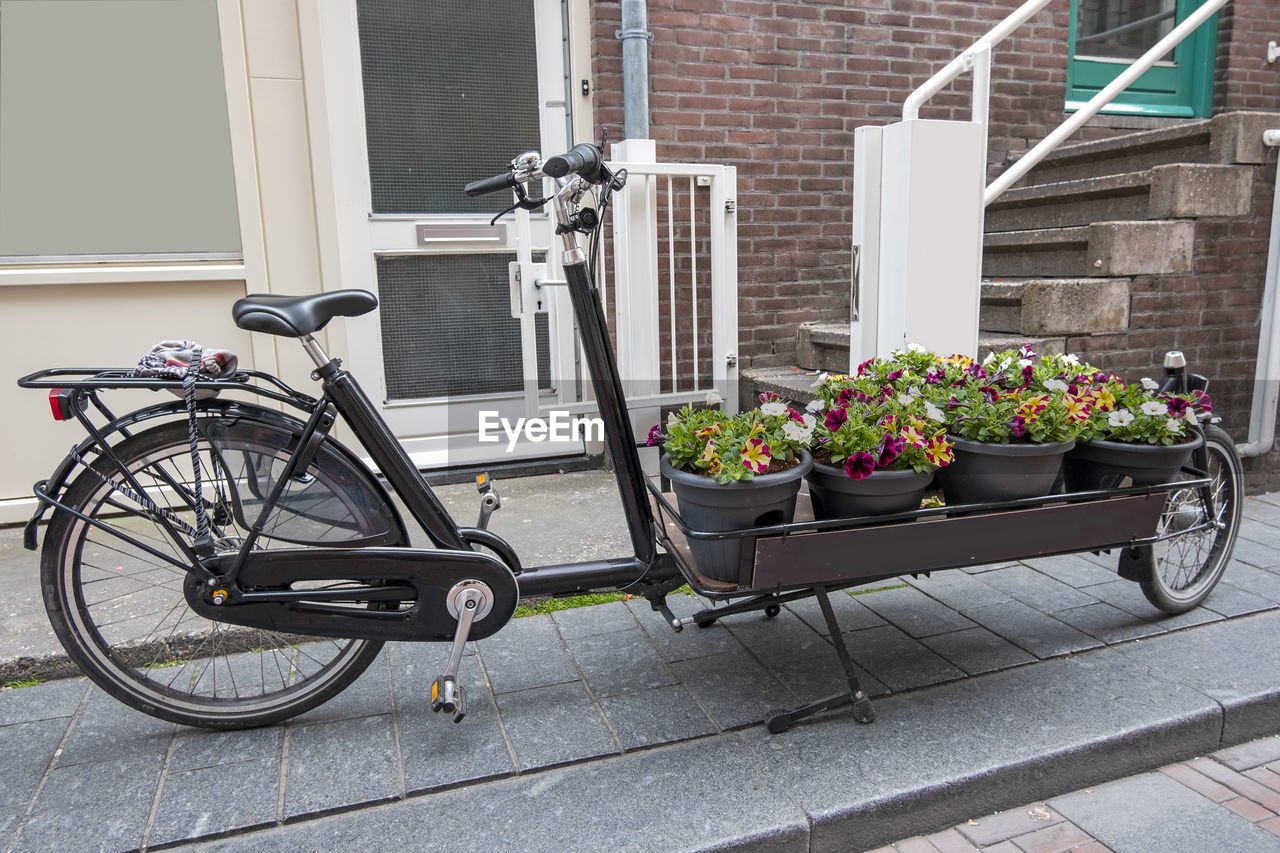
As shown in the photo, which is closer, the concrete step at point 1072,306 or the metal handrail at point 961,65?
the metal handrail at point 961,65

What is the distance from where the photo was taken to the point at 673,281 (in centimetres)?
459

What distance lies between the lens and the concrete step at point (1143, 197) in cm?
413

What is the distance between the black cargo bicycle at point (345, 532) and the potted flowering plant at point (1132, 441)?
85mm

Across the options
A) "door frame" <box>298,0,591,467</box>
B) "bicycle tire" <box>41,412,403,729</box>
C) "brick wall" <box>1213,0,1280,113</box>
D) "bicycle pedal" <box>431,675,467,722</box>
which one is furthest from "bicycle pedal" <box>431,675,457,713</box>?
"brick wall" <box>1213,0,1280,113</box>

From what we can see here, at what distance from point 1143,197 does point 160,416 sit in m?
4.45

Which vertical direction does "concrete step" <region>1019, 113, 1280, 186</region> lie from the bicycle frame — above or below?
above

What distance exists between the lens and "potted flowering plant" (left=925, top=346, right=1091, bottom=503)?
2.45 metres

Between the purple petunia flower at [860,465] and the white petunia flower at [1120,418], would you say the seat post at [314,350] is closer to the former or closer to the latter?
the purple petunia flower at [860,465]

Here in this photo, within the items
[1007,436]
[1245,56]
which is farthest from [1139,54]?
[1007,436]

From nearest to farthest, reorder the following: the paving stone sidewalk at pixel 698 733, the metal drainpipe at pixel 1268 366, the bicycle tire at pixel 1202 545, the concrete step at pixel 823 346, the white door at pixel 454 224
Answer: the paving stone sidewalk at pixel 698 733 < the bicycle tire at pixel 1202 545 < the white door at pixel 454 224 < the metal drainpipe at pixel 1268 366 < the concrete step at pixel 823 346

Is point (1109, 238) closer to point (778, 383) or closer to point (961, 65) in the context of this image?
point (961, 65)

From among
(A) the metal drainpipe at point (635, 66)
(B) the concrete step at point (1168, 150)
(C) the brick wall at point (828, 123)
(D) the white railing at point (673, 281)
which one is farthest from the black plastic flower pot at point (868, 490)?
(B) the concrete step at point (1168, 150)

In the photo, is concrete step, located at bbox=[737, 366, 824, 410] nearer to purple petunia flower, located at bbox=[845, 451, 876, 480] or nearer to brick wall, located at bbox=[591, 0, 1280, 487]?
brick wall, located at bbox=[591, 0, 1280, 487]

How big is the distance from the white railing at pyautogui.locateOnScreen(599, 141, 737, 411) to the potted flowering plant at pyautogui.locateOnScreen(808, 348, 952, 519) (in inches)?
82.6
